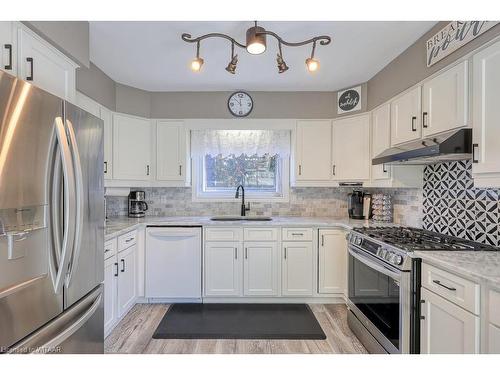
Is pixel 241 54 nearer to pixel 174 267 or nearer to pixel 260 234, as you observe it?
pixel 260 234

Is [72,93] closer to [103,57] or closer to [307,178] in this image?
[103,57]

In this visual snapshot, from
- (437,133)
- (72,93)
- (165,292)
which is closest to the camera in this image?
(72,93)

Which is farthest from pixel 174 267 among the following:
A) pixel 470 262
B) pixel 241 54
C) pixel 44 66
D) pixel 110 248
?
pixel 470 262

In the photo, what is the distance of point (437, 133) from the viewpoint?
1863 mm

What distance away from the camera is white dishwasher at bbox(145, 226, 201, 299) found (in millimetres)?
2840

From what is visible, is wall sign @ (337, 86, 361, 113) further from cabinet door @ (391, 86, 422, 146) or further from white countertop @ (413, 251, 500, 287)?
white countertop @ (413, 251, 500, 287)

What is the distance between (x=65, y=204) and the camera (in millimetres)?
1230

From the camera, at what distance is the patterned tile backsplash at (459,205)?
1.77 meters

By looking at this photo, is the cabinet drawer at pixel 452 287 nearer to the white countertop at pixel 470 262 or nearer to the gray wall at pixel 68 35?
the white countertop at pixel 470 262

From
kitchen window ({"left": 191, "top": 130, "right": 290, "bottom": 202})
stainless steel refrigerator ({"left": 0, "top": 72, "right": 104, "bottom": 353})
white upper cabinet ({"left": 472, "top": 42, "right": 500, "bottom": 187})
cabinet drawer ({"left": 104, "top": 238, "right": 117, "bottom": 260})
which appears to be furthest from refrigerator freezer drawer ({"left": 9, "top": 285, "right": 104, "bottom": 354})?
white upper cabinet ({"left": 472, "top": 42, "right": 500, "bottom": 187})

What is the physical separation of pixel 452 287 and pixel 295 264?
164 cm

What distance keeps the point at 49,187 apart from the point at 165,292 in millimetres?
2018

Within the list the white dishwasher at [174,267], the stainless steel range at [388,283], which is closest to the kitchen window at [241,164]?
→ the white dishwasher at [174,267]

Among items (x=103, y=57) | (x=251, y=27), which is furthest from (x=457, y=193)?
(x=103, y=57)
